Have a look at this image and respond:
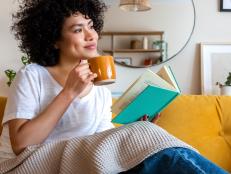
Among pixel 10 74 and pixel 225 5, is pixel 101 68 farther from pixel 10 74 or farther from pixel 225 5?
pixel 225 5

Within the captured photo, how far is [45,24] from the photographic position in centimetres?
140

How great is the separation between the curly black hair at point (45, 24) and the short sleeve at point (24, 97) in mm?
134

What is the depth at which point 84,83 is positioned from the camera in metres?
1.11

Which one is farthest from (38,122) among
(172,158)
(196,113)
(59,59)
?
(196,113)

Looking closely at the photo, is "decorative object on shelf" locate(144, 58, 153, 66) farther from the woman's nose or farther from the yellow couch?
the woman's nose

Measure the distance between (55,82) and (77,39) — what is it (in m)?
0.17

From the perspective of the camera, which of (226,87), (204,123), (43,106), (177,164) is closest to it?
(177,164)

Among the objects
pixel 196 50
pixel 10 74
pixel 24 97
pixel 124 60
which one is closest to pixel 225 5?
pixel 196 50

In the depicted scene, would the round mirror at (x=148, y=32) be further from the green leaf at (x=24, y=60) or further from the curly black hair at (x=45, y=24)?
the curly black hair at (x=45, y=24)

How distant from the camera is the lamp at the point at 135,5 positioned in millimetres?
2424

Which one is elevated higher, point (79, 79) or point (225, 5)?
point (225, 5)

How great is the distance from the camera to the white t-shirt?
1.18 metres

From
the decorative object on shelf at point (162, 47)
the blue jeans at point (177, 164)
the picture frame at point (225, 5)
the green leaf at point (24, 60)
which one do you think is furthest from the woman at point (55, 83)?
the picture frame at point (225, 5)

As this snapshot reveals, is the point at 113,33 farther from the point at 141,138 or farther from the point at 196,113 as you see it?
the point at 141,138
